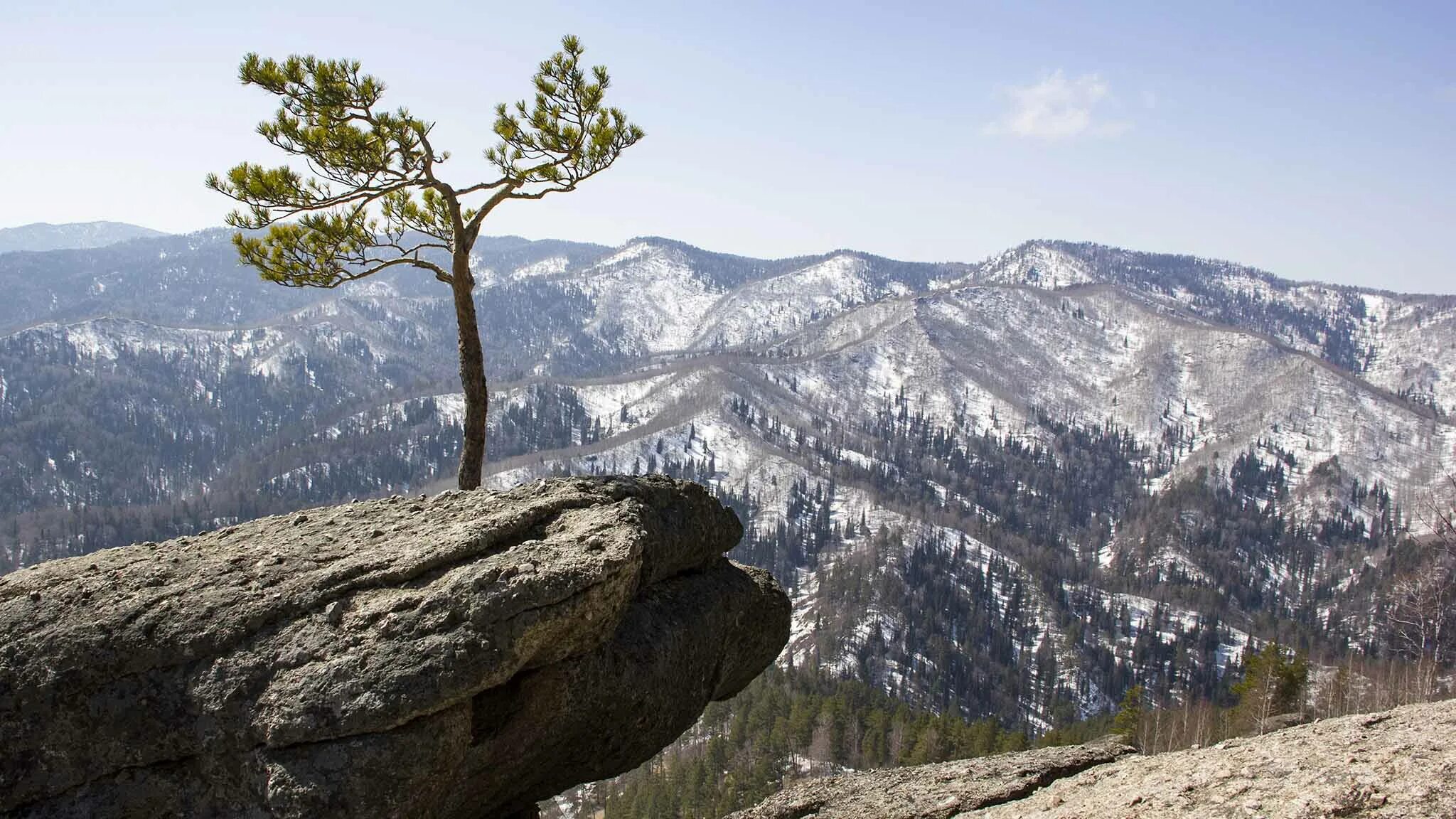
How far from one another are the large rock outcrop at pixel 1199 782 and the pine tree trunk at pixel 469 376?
896 centimetres

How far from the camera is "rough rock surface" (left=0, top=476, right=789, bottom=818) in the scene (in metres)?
12.1

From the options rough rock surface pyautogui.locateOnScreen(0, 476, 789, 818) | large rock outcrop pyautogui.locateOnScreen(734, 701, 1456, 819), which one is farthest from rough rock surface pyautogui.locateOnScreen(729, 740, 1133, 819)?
rough rock surface pyautogui.locateOnScreen(0, 476, 789, 818)

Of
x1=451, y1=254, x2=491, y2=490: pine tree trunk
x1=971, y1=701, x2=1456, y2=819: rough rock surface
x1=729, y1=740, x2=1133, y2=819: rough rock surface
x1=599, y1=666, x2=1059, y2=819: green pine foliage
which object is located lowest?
x1=599, y1=666, x2=1059, y2=819: green pine foliage

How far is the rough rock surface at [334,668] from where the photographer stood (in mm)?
12117

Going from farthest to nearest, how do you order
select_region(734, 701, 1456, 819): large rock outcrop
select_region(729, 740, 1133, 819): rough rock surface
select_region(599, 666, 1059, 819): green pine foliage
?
select_region(599, 666, 1059, 819): green pine foliage
select_region(729, 740, 1133, 819): rough rock surface
select_region(734, 701, 1456, 819): large rock outcrop

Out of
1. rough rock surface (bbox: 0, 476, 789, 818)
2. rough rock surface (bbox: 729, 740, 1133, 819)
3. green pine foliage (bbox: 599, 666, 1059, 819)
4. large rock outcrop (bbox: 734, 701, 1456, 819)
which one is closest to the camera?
large rock outcrop (bbox: 734, 701, 1456, 819)

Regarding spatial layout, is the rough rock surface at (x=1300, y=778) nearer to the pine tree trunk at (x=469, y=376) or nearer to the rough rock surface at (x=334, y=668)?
the rough rock surface at (x=334, y=668)

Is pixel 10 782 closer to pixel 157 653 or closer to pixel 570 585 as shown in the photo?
pixel 157 653

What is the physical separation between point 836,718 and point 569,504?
104 m

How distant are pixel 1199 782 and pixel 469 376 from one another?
14859 mm

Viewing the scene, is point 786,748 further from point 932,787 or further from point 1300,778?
point 1300,778

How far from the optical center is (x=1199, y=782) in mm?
11945

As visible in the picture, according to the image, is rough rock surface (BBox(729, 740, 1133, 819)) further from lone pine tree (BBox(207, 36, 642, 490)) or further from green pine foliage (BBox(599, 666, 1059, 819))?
green pine foliage (BBox(599, 666, 1059, 819))

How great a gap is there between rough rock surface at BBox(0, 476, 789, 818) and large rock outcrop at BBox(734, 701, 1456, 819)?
4899mm
